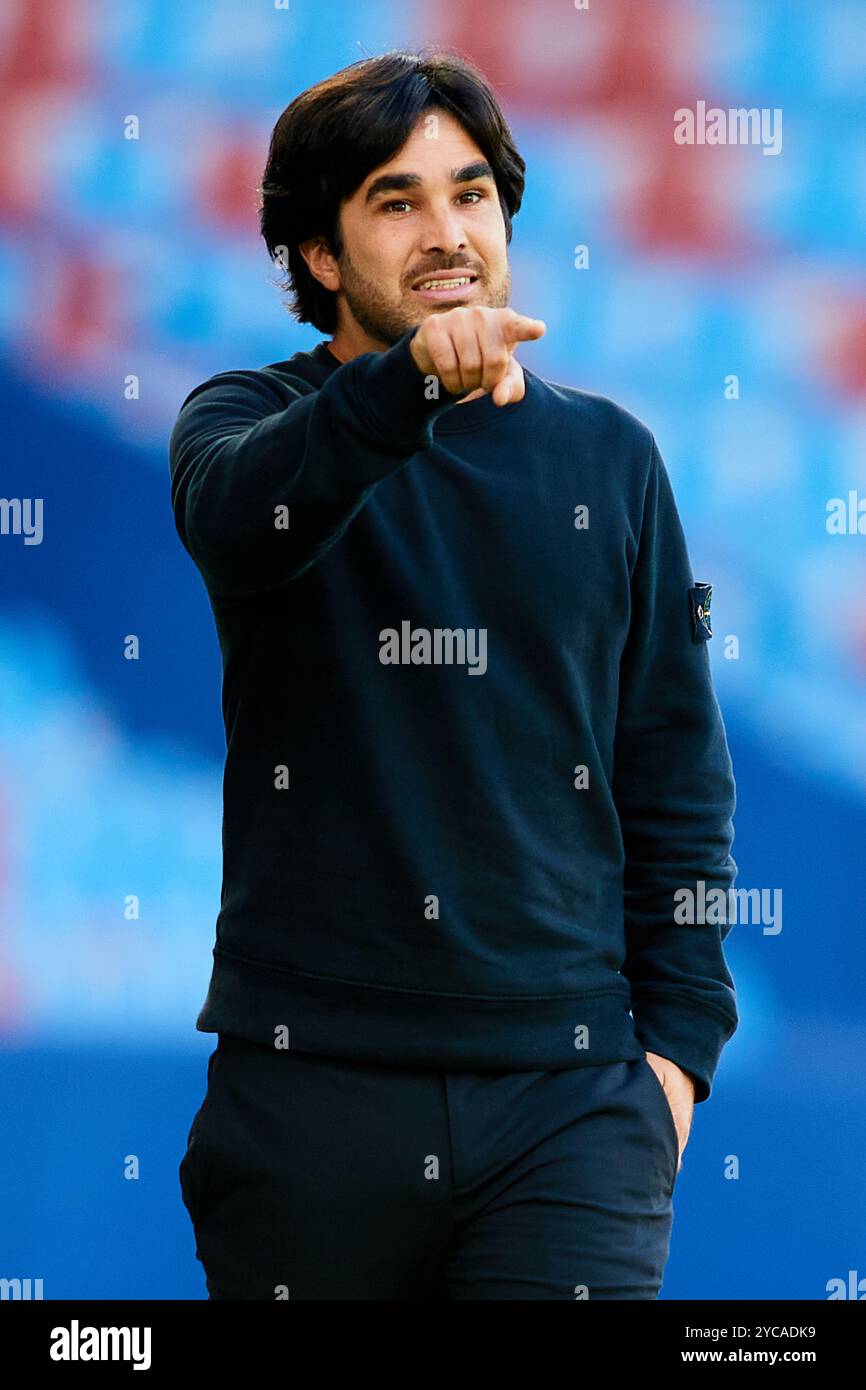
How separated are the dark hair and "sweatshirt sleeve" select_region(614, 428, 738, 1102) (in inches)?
14.5

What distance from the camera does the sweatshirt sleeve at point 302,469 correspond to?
1405mm

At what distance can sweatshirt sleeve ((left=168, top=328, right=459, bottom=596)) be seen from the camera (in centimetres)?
141

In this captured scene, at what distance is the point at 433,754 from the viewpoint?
5.40ft

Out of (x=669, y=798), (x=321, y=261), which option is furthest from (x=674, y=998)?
(x=321, y=261)

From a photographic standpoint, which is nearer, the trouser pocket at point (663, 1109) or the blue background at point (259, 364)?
the trouser pocket at point (663, 1109)

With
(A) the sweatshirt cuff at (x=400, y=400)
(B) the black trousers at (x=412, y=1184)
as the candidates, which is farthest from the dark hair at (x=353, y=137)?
(B) the black trousers at (x=412, y=1184)

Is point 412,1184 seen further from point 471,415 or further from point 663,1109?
point 471,415

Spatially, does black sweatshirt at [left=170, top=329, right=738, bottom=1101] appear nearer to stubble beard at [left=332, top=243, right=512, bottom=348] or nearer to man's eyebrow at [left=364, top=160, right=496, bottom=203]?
stubble beard at [left=332, top=243, right=512, bottom=348]

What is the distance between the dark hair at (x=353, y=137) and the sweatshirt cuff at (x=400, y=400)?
0.55 m

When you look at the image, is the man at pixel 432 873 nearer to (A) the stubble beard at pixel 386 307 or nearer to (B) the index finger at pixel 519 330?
(A) the stubble beard at pixel 386 307

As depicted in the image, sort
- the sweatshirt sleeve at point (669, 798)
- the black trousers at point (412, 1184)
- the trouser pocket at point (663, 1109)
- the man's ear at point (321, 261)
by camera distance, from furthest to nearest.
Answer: the man's ear at point (321, 261) < the sweatshirt sleeve at point (669, 798) < the trouser pocket at point (663, 1109) < the black trousers at point (412, 1184)

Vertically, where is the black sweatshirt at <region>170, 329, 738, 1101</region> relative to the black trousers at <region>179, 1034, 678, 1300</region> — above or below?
above

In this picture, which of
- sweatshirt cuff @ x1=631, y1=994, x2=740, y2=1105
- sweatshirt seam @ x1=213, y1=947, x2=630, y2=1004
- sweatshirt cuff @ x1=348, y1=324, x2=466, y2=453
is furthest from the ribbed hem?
sweatshirt cuff @ x1=348, y1=324, x2=466, y2=453
